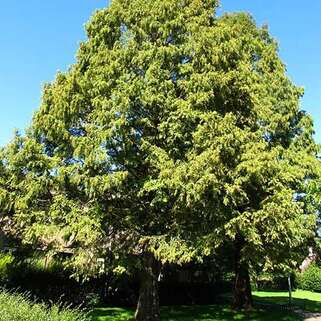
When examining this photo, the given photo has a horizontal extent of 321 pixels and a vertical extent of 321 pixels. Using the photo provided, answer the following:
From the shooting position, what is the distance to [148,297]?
17797 mm

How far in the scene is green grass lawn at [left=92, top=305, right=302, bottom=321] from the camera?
19578 mm

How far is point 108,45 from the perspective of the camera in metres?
18.6

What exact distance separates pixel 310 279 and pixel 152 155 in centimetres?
3054

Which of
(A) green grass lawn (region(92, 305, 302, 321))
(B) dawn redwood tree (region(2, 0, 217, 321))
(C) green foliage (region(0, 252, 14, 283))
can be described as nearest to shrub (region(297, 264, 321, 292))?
(A) green grass lawn (region(92, 305, 302, 321))

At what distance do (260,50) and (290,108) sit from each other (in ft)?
10.7

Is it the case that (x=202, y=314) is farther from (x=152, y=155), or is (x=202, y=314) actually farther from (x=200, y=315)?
(x=152, y=155)

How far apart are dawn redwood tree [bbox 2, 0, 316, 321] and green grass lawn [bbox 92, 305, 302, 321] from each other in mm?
2326

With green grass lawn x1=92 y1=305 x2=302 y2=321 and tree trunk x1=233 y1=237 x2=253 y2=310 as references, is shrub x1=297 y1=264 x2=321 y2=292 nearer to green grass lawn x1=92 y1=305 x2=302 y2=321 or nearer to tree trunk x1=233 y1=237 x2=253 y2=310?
tree trunk x1=233 y1=237 x2=253 y2=310

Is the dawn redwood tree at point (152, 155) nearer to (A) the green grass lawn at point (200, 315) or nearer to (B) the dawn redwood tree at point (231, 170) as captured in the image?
(B) the dawn redwood tree at point (231, 170)

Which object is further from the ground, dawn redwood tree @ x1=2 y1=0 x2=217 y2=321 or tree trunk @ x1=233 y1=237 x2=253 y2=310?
dawn redwood tree @ x1=2 y1=0 x2=217 y2=321

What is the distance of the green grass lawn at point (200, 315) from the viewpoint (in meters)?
19.6

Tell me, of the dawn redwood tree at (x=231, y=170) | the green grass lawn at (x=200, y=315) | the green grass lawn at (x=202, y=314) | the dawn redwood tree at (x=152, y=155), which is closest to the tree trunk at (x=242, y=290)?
the green grass lawn at (x=202, y=314)

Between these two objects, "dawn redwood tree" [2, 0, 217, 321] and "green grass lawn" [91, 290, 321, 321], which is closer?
"dawn redwood tree" [2, 0, 217, 321]

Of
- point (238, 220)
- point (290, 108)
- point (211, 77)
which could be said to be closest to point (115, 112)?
point (211, 77)
